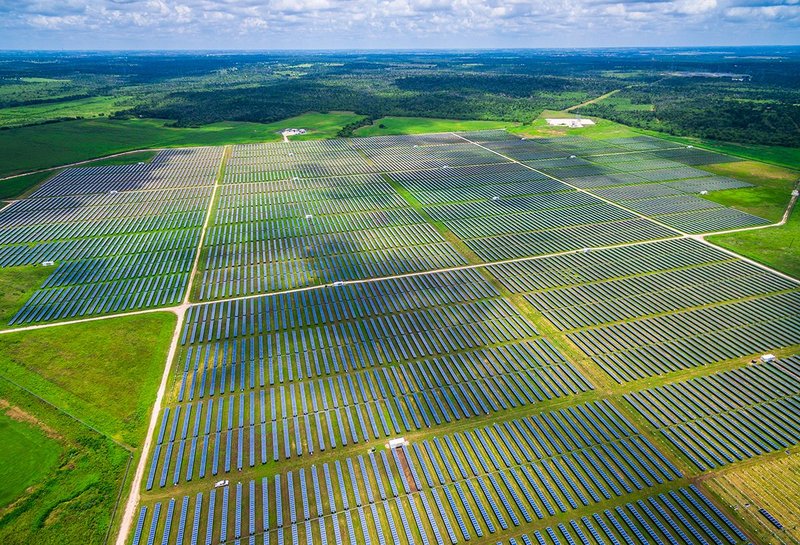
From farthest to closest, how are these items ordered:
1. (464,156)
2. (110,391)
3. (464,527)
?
1. (464,156)
2. (110,391)
3. (464,527)

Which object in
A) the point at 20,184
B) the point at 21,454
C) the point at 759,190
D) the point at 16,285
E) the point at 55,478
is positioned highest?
the point at 20,184

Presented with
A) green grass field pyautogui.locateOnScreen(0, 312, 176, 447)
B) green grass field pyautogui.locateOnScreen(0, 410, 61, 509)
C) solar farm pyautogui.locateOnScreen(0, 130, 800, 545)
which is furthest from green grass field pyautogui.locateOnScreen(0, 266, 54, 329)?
green grass field pyautogui.locateOnScreen(0, 410, 61, 509)

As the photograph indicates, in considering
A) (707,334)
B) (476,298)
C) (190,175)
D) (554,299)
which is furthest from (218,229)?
(707,334)

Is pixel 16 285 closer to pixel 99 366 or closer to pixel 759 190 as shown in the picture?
pixel 99 366

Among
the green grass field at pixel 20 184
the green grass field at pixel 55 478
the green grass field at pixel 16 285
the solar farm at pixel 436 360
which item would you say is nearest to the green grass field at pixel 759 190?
the solar farm at pixel 436 360

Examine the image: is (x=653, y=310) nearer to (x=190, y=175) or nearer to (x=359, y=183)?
(x=359, y=183)

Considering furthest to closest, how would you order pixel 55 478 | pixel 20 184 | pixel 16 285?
pixel 20 184 < pixel 16 285 < pixel 55 478

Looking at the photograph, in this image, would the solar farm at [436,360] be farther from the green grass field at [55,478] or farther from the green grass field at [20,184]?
the green grass field at [20,184]

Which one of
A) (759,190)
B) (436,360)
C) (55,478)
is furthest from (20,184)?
(759,190)
